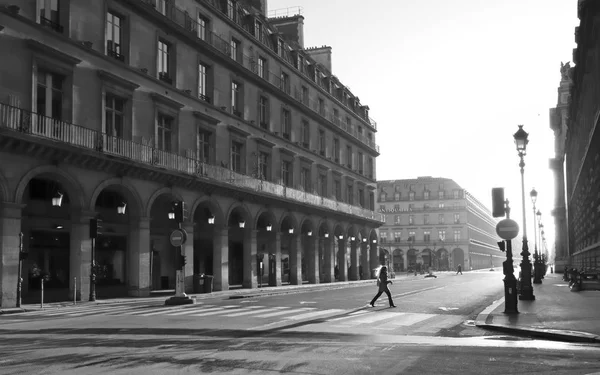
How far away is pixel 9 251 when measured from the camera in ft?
78.3

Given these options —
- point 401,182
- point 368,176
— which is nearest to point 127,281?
point 368,176

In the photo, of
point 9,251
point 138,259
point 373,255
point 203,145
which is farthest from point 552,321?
point 373,255

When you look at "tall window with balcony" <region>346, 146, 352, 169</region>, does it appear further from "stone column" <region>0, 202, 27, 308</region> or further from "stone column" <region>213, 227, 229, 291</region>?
"stone column" <region>0, 202, 27, 308</region>

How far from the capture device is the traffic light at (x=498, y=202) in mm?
20219

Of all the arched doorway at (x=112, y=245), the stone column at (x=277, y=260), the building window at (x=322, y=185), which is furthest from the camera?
the building window at (x=322, y=185)

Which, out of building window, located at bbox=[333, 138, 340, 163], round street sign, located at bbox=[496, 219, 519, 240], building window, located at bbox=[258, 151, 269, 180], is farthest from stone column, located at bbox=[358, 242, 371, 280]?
round street sign, located at bbox=[496, 219, 519, 240]

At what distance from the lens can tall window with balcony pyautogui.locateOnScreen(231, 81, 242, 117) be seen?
4147cm

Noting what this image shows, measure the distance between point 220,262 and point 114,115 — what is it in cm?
1143

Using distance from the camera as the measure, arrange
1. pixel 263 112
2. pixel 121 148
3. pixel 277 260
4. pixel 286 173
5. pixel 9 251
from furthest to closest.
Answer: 1. pixel 286 173
2. pixel 263 112
3. pixel 277 260
4. pixel 121 148
5. pixel 9 251

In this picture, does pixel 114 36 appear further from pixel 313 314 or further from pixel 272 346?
pixel 272 346

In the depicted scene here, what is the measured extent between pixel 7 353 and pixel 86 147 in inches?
696

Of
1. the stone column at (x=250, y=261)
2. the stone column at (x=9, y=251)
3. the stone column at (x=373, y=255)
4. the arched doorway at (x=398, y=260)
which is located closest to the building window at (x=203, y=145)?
the stone column at (x=250, y=261)

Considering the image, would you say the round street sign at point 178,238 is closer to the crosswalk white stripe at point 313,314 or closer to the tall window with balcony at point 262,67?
the crosswalk white stripe at point 313,314

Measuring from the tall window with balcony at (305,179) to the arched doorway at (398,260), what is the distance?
92.3m
